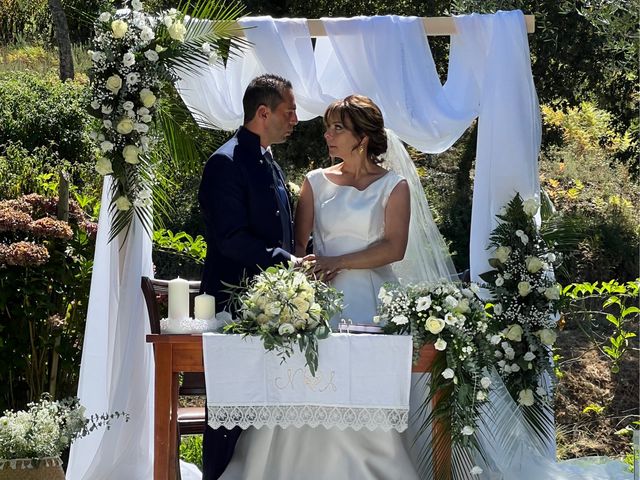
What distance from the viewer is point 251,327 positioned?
4.48 m

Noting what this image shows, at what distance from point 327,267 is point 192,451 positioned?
90.4 inches

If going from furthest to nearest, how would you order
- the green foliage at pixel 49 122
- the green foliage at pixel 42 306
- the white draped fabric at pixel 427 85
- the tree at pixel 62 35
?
the tree at pixel 62 35
the green foliage at pixel 49 122
the green foliage at pixel 42 306
the white draped fabric at pixel 427 85

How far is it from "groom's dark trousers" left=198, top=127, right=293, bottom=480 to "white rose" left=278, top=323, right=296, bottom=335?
592 millimetres

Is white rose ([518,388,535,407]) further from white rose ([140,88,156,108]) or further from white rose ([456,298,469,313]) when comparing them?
white rose ([140,88,156,108])

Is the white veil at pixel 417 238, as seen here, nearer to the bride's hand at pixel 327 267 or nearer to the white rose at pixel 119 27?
the bride's hand at pixel 327 267

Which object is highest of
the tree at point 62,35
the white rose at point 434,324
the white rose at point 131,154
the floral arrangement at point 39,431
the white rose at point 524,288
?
the tree at point 62,35

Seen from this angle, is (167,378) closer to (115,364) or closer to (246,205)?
(115,364)

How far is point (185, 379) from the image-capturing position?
18.2 feet

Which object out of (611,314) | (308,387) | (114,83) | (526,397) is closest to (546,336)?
(526,397)

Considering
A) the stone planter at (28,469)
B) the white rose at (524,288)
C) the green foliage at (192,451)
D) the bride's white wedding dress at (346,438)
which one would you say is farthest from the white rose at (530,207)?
the green foliage at (192,451)

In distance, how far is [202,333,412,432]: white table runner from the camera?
14.6 ft

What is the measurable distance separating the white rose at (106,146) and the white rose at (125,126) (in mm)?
79

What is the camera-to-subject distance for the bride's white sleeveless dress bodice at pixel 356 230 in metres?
5.16

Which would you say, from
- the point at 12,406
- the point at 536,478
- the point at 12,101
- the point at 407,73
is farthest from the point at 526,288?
the point at 12,101
